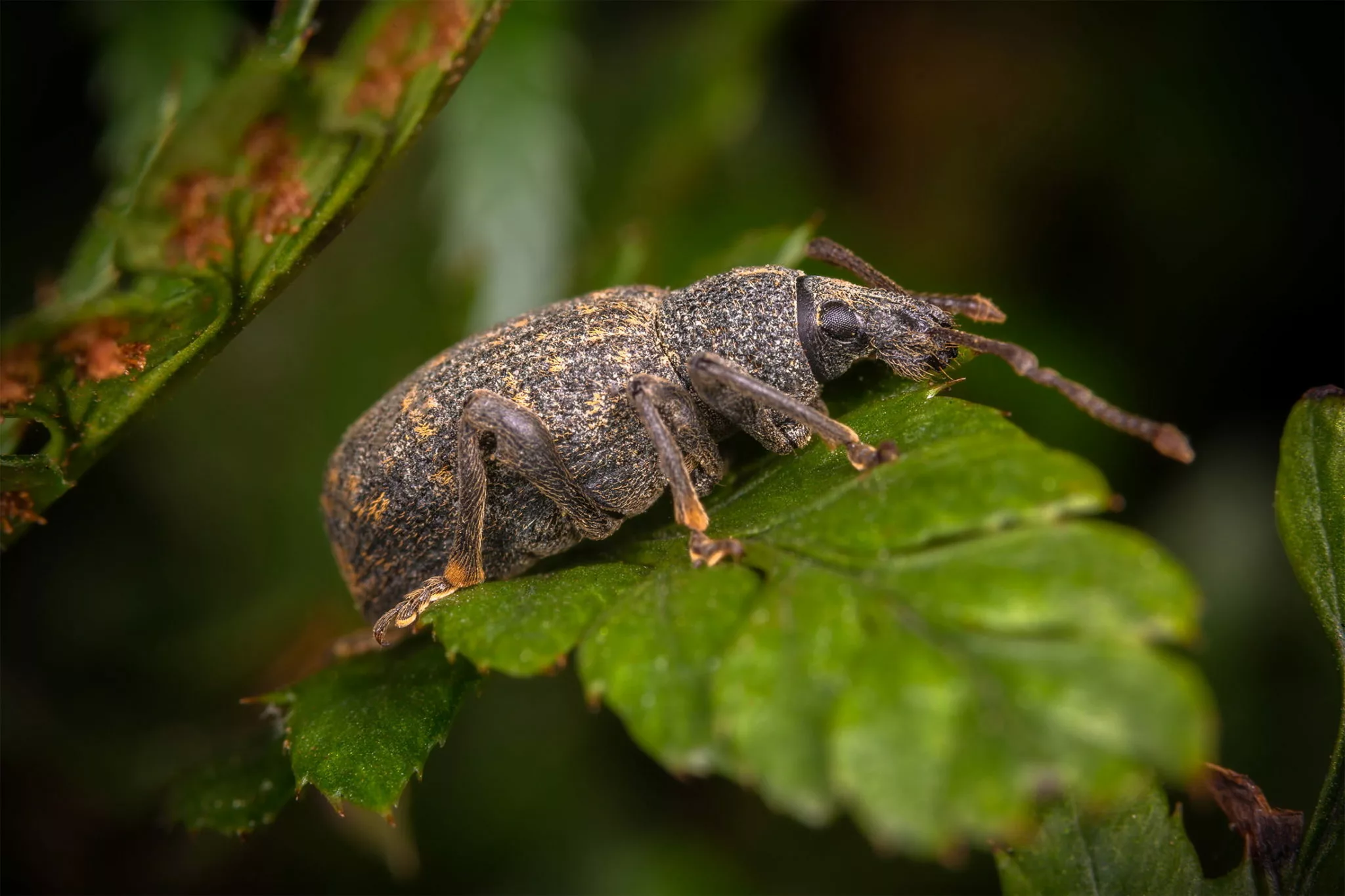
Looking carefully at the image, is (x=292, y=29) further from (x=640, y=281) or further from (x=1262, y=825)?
(x=1262, y=825)

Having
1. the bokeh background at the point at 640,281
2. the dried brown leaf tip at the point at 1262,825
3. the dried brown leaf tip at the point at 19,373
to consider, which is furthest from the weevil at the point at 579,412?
the dried brown leaf tip at the point at 1262,825

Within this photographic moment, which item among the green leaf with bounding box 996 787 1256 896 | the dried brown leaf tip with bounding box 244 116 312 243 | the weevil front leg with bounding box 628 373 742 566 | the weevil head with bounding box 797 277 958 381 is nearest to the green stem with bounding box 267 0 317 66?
the dried brown leaf tip with bounding box 244 116 312 243

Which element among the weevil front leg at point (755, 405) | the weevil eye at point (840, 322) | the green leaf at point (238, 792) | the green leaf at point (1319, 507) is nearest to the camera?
the green leaf at point (1319, 507)

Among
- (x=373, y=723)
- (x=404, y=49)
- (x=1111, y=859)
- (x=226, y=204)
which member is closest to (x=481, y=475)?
(x=373, y=723)

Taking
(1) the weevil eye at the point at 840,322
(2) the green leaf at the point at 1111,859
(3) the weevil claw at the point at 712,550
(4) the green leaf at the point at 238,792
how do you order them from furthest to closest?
(1) the weevil eye at the point at 840,322 → (4) the green leaf at the point at 238,792 → (3) the weevil claw at the point at 712,550 → (2) the green leaf at the point at 1111,859

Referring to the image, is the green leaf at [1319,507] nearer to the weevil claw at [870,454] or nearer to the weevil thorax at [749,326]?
the weevil claw at [870,454]

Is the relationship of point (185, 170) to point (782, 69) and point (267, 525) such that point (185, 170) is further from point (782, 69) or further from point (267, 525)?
point (782, 69)

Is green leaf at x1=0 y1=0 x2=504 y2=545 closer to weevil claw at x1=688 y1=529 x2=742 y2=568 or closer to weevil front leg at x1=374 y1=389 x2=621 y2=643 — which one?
weevil front leg at x1=374 y1=389 x2=621 y2=643

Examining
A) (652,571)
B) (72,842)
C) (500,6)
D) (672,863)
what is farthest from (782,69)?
(72,842)
